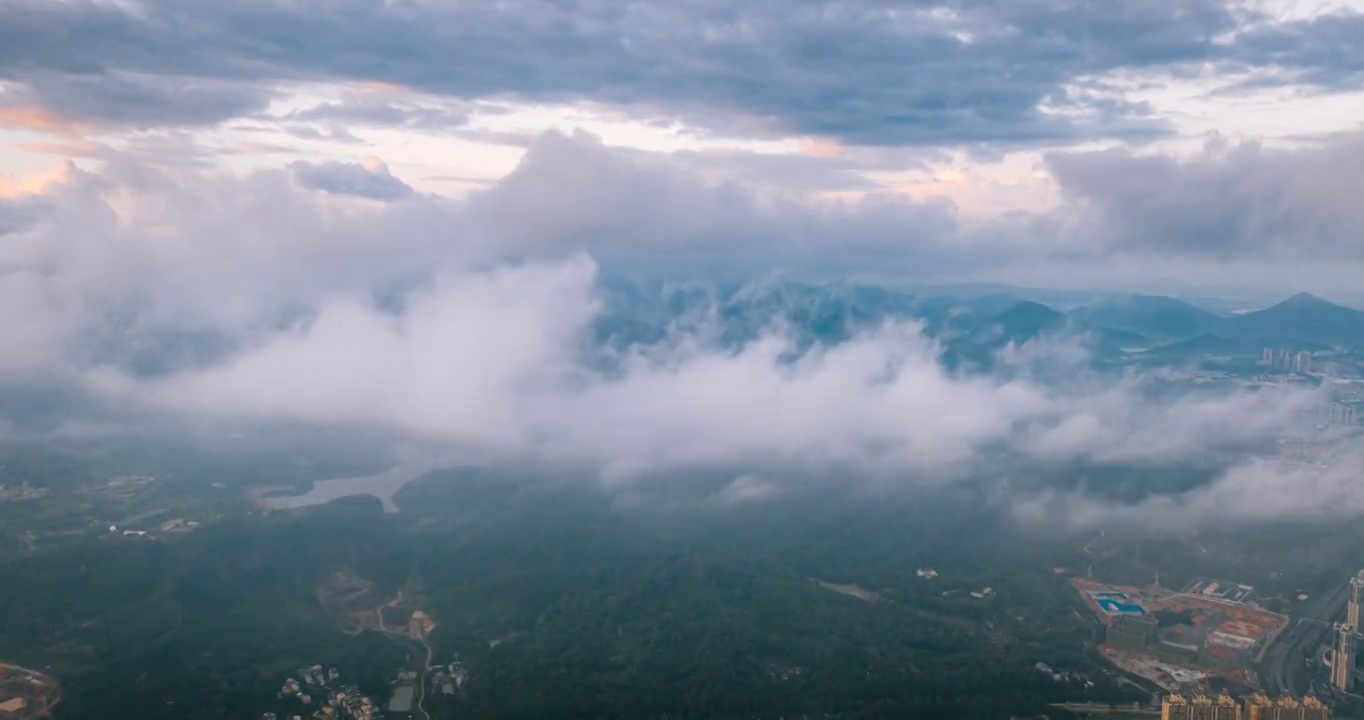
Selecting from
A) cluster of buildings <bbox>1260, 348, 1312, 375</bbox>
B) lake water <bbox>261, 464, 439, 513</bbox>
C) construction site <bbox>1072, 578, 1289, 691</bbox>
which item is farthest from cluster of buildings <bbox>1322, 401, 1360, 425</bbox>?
lake water <bbox>261, 464, 439, 513</bbox>

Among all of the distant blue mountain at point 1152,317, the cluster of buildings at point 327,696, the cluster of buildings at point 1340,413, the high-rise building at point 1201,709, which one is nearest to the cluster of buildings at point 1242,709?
the high-rise building at point 1201,709

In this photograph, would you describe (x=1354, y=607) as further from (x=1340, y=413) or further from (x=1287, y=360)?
(x=1287, y=360)

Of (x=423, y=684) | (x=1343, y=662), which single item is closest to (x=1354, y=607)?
(x=1343, y=662)

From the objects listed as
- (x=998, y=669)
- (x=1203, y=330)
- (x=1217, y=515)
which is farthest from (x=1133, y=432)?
(x=998, y=669)

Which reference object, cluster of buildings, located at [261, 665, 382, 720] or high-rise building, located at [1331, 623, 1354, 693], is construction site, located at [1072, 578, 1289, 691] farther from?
cluster of buildings, located at [261, 665, 382, 720]

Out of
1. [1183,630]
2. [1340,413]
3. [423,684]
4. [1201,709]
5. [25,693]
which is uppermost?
[1340,413]

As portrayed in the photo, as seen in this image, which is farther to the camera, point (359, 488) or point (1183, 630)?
point (359, 488)

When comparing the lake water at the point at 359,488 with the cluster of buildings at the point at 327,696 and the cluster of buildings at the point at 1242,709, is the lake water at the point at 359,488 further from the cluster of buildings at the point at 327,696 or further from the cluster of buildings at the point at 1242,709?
the cluster of buildings at the point at 1242,709
